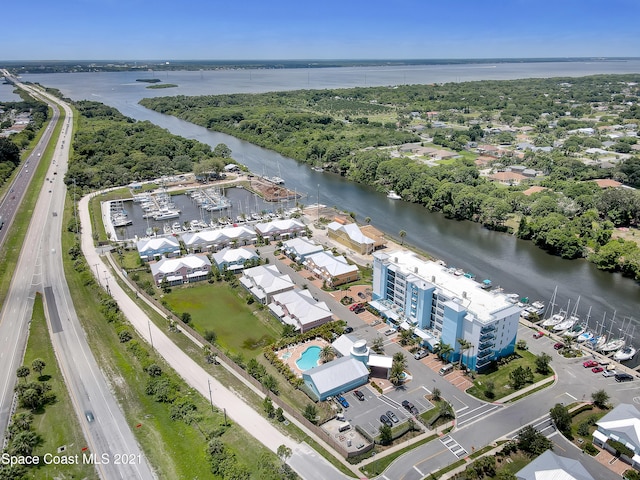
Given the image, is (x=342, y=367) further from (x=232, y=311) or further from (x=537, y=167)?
(x=537, y=167)

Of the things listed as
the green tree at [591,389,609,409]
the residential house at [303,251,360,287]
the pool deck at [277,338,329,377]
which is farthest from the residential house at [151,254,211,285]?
the green tree at [591,389,609,409]

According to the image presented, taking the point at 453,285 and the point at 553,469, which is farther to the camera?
the point at 453,285

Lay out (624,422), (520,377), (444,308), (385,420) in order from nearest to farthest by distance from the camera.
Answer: (624,422)
(385,420)
(520,377)
(444,308)

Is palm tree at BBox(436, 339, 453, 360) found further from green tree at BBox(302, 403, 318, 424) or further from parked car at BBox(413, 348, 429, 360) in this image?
green tree at BBox(302, 403, 318, 424)

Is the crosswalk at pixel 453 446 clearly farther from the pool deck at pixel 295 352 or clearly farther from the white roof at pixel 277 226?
the white roof at pixel 277 226

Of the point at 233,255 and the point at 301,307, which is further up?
the point at 233,255

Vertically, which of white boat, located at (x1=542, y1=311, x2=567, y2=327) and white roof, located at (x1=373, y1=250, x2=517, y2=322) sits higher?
white roof, located at (x1=373, y1=250, x2=517, y2=322)

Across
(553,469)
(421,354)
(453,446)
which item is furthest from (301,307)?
(553,469)

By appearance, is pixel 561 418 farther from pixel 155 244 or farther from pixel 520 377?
pixel 155 244
